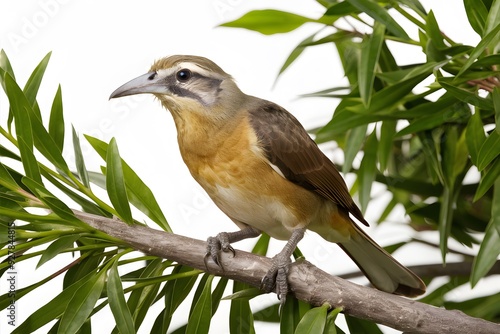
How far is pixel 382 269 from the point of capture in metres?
2.52

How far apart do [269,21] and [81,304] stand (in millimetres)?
1202

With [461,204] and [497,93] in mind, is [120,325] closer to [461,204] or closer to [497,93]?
[497,93]

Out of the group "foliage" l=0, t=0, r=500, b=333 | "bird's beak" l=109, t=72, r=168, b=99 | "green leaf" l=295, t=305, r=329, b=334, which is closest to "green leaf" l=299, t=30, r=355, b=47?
"foliage" l=0, t=0, r=500, b=333

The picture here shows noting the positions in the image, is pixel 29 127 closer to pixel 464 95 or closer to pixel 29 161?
pixel 29 161

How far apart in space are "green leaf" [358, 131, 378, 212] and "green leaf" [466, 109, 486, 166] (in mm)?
488

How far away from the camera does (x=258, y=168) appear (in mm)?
2354

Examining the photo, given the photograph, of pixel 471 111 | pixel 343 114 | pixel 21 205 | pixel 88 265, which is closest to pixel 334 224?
pixel 343 114

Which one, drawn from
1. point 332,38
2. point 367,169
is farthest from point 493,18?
point 367,169

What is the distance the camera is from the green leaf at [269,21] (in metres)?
2.64

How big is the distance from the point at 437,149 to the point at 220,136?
735 millimetres

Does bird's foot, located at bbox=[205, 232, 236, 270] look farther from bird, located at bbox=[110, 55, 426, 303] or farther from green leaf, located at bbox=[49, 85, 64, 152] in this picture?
green leaf, located at bbox=[49, 85, 64, 152]

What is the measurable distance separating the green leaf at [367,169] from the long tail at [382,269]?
0.17 metres

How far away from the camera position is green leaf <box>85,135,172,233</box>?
226 cm

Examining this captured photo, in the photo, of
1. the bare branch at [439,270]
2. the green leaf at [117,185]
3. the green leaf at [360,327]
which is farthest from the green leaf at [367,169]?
the green leaf at [117,185]
